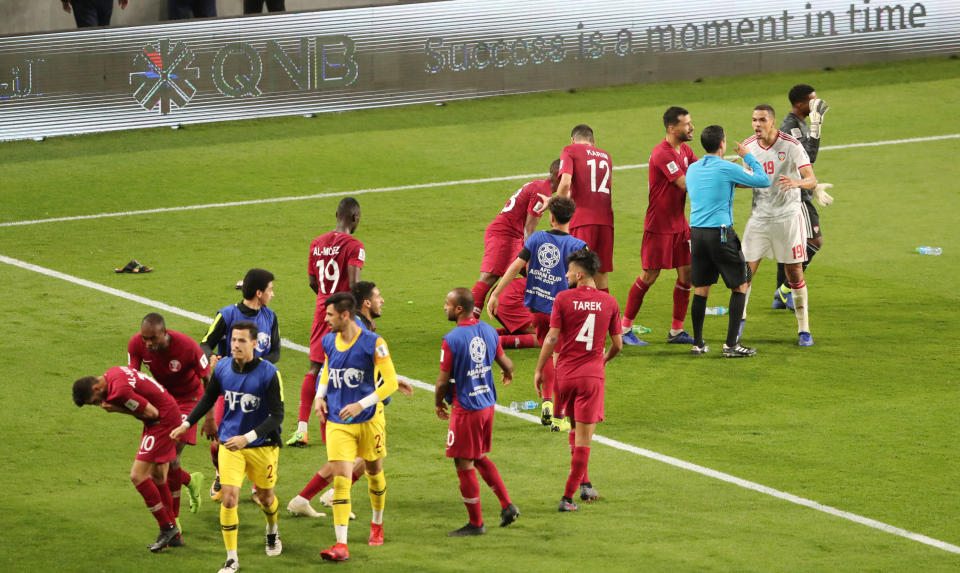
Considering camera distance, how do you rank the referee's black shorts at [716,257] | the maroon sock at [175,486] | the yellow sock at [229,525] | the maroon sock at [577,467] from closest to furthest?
1. the yellow sock at [229,525]
2. the maroon sock at [175,486]
3. the maroon sock at [577,467]
4. the referee's black shorts at [716,257]

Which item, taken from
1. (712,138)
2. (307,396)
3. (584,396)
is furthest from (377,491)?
(712,138)

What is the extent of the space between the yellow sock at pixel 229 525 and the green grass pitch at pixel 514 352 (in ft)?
1.27

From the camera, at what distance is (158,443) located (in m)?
10.2

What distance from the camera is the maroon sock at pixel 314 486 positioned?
10.5 meters

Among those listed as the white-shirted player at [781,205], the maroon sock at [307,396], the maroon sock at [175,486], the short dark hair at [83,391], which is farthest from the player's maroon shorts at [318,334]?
the white-shirted player at [781,205]

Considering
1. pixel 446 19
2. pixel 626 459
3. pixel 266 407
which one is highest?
pixel 446 19

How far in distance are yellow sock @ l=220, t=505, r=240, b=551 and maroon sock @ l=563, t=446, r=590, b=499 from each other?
263cm

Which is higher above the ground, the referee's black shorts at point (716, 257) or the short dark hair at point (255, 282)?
the short dark hair at point (255, 282)

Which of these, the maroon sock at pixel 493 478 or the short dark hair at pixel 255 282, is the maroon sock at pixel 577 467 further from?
the short dark hair at pixel 255 282

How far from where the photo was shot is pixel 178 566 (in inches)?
387

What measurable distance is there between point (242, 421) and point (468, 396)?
5.46 ft

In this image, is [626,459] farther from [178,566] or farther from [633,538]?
[178,566]

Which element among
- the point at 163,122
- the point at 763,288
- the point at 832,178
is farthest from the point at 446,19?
the point at 763,288

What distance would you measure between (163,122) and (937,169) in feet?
46.9
